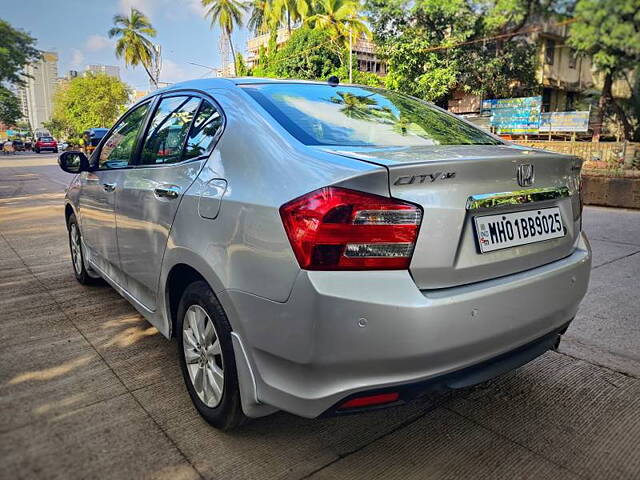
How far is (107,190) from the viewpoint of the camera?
10.5ft

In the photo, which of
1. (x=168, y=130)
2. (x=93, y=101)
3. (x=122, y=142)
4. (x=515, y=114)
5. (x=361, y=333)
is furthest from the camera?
(x=93, y=101)

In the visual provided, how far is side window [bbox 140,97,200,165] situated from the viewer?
254 centimetres

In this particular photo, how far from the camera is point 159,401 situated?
2.47m

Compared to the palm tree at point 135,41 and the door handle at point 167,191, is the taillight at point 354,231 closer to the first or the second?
the door handle at point 167,191

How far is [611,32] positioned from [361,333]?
2.86m

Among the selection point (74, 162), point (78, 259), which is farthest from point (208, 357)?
point (78, 259)

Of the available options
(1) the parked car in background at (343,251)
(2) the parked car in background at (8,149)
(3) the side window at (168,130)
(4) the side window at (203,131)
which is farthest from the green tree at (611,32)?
(2) the parked car in background at (8,149)

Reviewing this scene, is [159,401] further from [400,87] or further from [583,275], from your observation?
[400,87]

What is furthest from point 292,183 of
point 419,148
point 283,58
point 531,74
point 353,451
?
point 283,58

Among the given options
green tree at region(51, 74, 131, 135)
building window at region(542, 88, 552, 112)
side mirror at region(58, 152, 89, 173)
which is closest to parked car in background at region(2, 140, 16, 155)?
green tree at region(51, 74, 131, 135)

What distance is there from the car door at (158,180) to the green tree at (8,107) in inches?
1729

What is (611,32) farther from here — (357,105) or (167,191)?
(167,191)

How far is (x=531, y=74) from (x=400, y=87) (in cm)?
642

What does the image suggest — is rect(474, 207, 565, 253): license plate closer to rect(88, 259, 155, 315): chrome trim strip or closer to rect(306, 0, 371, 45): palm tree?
rect(88, 259, 155, 315): chrome trim strip
